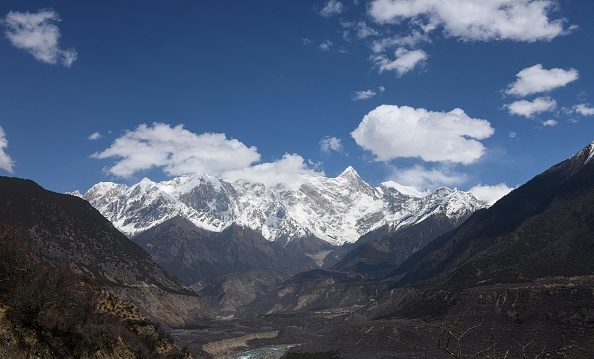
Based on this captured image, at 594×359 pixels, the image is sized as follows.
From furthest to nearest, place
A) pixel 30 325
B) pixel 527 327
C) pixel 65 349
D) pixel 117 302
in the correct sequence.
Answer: pixel 527 327 < pixel 117 302 < pixel 65 349 < pixel 30 325

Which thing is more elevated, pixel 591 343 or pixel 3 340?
pixel 3 340

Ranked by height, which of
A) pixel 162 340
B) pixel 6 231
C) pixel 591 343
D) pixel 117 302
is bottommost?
pixel 591 343

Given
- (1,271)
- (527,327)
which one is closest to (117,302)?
(1,271)

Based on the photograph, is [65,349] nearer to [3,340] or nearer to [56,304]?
[56,304]

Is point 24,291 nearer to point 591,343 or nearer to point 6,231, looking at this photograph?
point 6,231

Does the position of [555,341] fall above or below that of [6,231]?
below

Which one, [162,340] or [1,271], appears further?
[162,340]

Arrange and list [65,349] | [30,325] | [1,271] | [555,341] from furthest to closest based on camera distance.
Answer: [555,341]
[1,271]
[65,349]
[30,325]

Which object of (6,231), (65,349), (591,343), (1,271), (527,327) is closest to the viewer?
(65,349)

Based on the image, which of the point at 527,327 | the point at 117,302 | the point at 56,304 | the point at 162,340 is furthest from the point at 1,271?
the point at 527,327
